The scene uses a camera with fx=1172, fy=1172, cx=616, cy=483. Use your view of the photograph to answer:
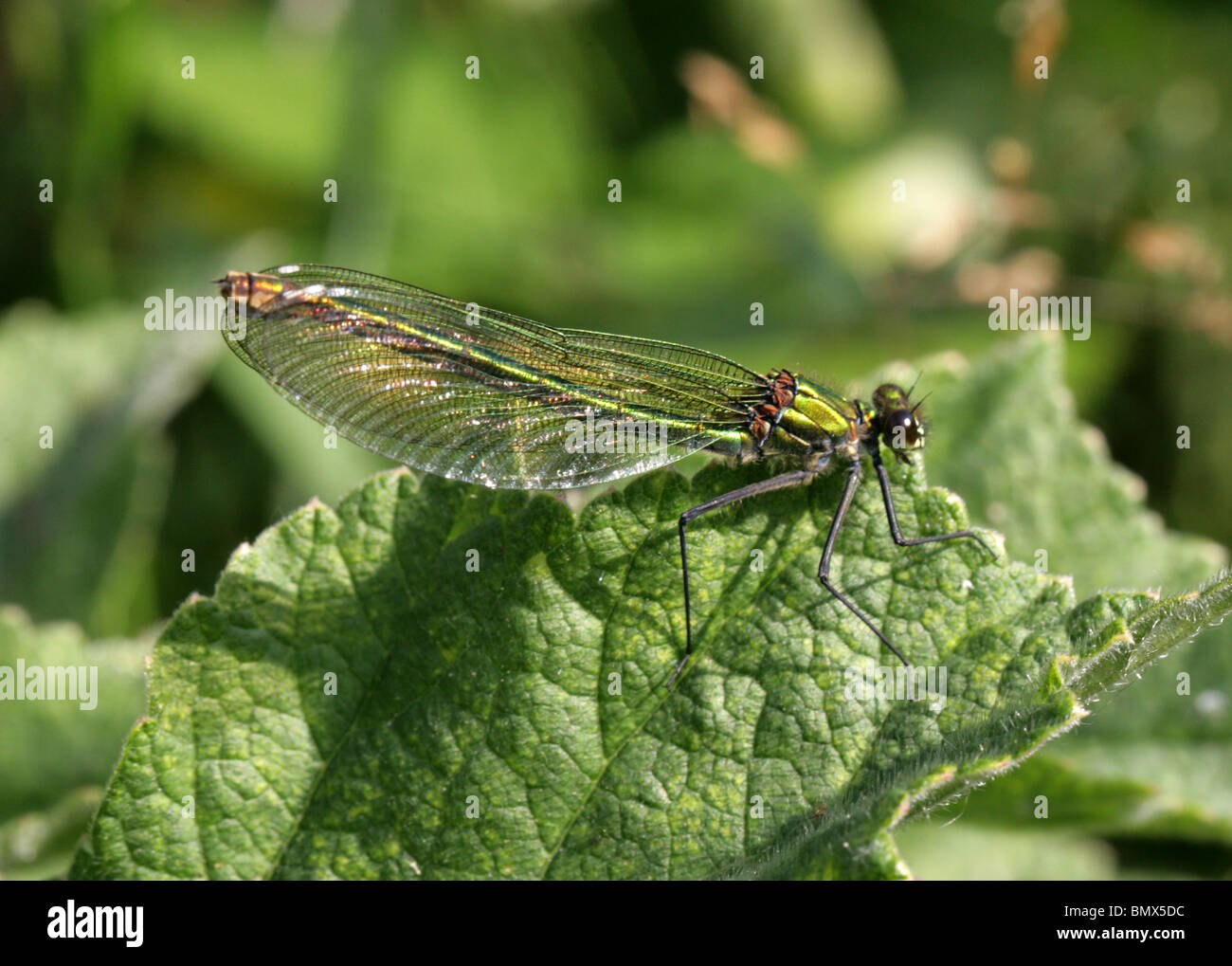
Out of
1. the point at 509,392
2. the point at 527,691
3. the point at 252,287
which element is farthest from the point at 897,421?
the point at 252,287

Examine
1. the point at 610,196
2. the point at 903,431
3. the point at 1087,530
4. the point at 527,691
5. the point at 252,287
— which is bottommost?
the point at 527,691

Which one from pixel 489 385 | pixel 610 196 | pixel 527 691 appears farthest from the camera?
pixel 610 196

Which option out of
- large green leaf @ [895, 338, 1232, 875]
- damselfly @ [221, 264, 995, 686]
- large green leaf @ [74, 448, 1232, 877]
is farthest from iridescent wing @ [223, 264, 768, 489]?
large green leaf @ [74, 448, 1232, 877]

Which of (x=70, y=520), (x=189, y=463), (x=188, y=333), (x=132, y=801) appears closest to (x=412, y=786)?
(x=132, y=801)

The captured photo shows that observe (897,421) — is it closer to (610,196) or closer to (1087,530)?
(1087,530)

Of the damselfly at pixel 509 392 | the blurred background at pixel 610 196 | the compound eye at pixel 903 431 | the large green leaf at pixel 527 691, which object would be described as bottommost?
the large green leaf at pixel 527 691

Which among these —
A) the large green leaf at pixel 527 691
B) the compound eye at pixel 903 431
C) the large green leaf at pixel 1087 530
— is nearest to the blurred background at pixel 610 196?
the large green leaf at pixel 1087 530

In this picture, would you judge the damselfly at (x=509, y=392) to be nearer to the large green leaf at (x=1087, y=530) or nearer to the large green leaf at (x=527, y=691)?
the large green leaf at (x=1087, y=530)

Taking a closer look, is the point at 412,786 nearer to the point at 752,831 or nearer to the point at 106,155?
the point at 752,831
